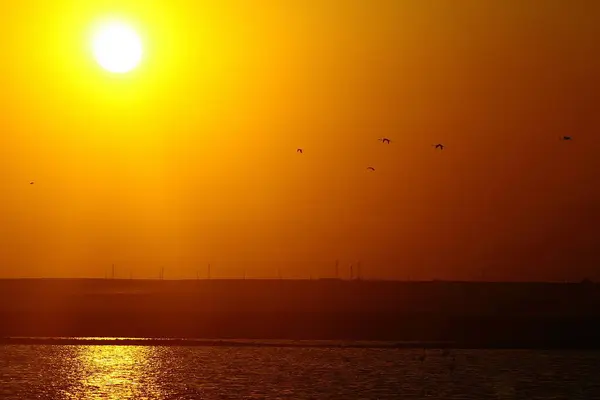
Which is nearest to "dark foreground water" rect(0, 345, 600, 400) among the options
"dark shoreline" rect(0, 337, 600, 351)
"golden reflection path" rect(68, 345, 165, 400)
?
"golden reflection path" rect(68, 345, 165, 400)

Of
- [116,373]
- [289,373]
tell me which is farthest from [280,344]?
[116,373]

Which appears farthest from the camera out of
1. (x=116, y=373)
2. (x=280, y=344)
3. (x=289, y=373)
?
(x=280, y=344)

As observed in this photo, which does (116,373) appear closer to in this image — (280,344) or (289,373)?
(289,373)

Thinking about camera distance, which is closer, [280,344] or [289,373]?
[289,373]

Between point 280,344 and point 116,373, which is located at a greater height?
point 280,344

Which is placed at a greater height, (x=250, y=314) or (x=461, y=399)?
(x=250, y=314)

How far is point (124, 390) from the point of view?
5297 cm

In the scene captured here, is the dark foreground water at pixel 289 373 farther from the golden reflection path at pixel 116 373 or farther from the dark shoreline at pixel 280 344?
the dark shoreline at pixel 280 344

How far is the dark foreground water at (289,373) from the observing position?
51125 mm

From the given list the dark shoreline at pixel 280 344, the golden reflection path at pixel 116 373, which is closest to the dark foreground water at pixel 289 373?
the golden reflection path at pixel 116 373

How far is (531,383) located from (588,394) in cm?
456

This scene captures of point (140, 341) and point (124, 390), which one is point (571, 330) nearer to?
point (140, 341)

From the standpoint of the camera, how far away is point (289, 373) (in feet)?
190

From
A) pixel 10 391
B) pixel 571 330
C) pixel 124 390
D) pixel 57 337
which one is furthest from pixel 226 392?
pixel 571 330
